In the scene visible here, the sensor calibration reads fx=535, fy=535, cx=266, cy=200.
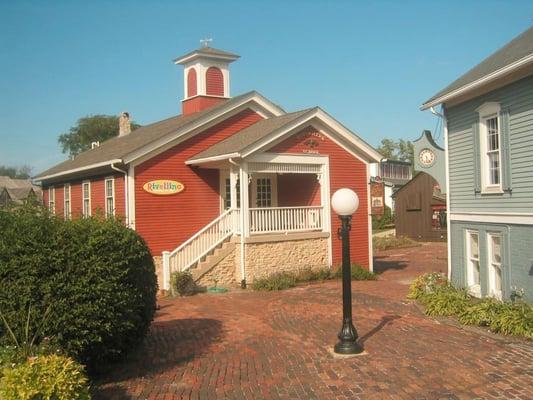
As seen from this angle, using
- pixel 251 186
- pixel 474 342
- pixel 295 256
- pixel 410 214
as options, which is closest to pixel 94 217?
pixel 474 342

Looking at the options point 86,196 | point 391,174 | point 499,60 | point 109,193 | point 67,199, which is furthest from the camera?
point 391,174

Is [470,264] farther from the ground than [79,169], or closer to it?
closer to it

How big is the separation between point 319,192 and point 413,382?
12.1m

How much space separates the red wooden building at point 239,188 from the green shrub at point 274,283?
0.45m

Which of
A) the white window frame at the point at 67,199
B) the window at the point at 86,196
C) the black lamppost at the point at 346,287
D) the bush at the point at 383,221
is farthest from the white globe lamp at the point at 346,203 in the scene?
the bush at the point at 383,221

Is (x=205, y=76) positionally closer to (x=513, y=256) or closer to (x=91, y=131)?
(x=513, y=256)

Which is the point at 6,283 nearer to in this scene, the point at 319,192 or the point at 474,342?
the point at 474,342

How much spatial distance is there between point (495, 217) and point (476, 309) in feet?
7.69

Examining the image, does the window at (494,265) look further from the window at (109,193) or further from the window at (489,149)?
the window at (109,193)

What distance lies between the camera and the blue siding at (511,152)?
35.0 ft

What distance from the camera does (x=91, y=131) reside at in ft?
251

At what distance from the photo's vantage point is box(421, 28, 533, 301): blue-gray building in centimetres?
1075

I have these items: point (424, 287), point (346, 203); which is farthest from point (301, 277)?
point (346, 203)

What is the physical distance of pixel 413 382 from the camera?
7.11 metres
